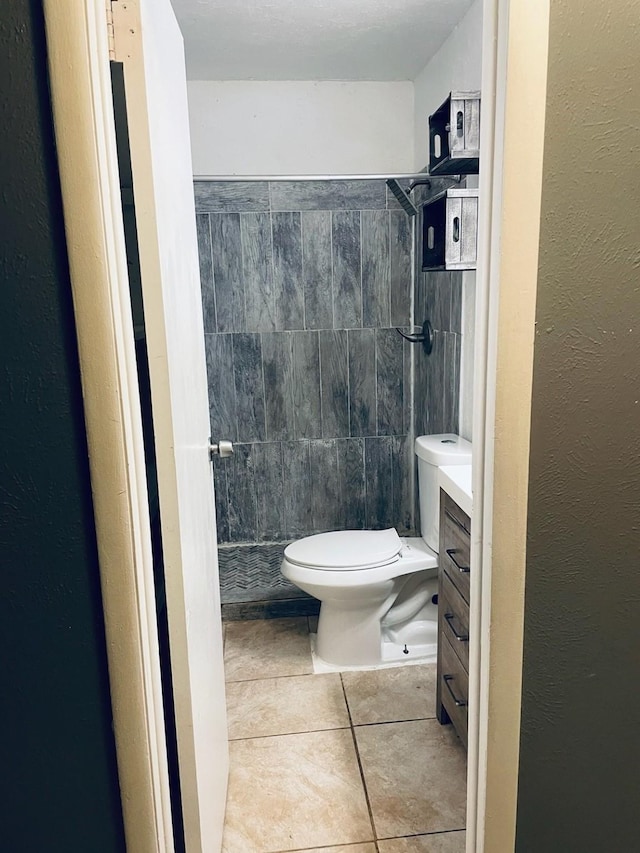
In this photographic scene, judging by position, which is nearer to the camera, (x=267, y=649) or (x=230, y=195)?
(x=267, y=649)

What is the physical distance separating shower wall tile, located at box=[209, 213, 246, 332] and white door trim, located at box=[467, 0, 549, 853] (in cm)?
195

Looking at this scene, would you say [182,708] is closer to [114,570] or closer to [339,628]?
[114,570]

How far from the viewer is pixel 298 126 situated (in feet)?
9.46

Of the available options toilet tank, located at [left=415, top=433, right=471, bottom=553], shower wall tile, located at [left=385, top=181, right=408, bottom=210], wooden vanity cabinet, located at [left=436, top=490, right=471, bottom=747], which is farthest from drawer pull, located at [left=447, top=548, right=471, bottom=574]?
shower wall tile, located at [left=385, top=181, right=408, bottom=210]

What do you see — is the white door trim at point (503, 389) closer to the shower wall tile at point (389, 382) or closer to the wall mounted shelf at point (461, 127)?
the wall mounted shelf at point (461, 127)

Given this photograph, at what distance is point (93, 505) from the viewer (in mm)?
1056

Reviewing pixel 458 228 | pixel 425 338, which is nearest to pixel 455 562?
pixel 458 228

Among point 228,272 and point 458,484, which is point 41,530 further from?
point 228,272

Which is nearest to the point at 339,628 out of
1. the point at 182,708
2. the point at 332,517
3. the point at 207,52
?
the point at 332,517

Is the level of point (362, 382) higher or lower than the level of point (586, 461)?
lower

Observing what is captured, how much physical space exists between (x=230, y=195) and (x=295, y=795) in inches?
90.8

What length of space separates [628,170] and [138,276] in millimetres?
813

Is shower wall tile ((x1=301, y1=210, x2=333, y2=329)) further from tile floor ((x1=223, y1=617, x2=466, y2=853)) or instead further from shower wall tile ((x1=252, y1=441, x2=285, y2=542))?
tile floor ((x1=223, y1=617, x2=466, y2=853))

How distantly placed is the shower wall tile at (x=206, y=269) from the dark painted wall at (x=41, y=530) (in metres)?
1.91
